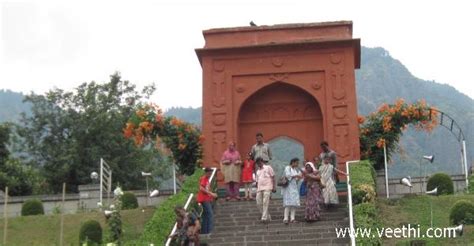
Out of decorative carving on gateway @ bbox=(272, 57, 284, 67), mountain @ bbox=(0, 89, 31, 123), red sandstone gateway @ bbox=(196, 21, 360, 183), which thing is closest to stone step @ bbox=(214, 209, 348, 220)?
red sandstone gateway @ bbox=(196, 21, 360, 183)

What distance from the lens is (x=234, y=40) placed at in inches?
958

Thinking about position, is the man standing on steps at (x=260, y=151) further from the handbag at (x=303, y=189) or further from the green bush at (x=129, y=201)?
the green bush at (x=129, y=201)

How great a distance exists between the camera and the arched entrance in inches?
963

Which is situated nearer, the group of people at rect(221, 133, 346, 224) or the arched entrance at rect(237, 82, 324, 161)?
the group of people at rect(221, 133, 346, 224)

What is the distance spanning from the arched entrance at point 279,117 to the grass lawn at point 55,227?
13.4ft

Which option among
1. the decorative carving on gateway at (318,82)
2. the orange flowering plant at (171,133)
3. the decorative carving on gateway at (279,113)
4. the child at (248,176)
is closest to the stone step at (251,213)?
the child at (248,176)

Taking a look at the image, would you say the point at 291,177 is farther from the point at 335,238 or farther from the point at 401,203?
the point at 401,203

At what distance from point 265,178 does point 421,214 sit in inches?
139

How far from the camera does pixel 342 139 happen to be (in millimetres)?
23062

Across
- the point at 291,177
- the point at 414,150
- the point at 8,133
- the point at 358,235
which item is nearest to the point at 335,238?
the point at 358,235

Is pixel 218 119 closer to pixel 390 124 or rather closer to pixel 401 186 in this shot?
pixel 390 124

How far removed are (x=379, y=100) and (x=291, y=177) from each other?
325 feet

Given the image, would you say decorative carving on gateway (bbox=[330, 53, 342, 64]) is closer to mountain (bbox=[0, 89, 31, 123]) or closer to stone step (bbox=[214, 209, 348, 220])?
stone step (bbox=[214, 209, 348, 220])

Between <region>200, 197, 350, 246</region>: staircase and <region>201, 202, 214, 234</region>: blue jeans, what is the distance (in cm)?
19
